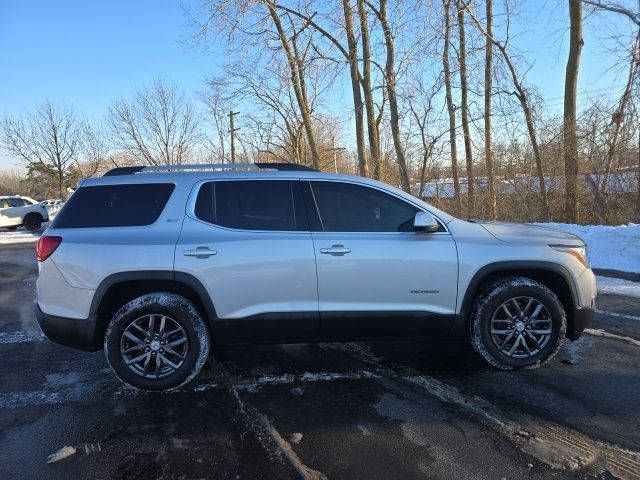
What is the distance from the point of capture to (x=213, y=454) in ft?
9.94

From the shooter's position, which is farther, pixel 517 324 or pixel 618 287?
pixel 618 287

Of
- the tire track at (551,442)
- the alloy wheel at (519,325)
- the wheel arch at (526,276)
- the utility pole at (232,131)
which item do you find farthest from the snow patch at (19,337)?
the utility pole at (232,131)

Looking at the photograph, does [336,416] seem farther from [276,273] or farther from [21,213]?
[21,213]

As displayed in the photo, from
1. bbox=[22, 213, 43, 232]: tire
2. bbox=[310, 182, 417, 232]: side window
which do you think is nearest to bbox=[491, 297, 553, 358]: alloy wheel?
bbox=[310, 182, 417, 232]: side window

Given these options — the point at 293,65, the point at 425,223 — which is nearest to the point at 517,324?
the point at 425,223

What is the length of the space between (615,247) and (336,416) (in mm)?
8854

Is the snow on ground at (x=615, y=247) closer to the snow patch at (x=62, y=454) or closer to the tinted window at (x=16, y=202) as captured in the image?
the snow patch at (x=62, y=454)

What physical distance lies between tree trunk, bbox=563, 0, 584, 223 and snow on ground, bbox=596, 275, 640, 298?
7.01 metres

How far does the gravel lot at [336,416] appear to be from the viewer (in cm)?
287

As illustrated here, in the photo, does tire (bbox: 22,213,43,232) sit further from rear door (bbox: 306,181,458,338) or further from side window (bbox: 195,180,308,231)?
rear door (bbox: 306,181,458,338)

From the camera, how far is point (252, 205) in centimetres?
409

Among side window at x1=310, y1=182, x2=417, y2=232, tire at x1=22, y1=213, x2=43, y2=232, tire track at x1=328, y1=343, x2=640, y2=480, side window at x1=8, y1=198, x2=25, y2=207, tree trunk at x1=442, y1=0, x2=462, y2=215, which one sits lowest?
tire track at x1=328, y1=343, x2=640, y2=480

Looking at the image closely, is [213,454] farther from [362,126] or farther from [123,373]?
[362,126]

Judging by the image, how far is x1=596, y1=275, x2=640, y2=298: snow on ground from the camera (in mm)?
7273
